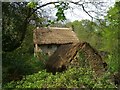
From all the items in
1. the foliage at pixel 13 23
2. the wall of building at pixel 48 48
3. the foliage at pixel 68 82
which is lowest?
the wall of building at pixel 48 48

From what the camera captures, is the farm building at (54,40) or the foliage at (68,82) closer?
the foliage at (68,82)

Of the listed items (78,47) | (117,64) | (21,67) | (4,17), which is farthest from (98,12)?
(117,64)

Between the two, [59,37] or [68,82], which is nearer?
[68,82]

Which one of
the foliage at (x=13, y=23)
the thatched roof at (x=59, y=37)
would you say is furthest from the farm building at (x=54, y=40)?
the foliage at (x=13, y=23)

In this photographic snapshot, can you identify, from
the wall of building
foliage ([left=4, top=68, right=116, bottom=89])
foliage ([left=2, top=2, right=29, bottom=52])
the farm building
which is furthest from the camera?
the wall of building

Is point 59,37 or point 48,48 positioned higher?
point 59,37

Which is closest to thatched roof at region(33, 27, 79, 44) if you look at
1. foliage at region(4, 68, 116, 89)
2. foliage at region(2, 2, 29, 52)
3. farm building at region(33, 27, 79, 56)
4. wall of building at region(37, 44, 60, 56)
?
farm building at region(33, 27, 79, 56)

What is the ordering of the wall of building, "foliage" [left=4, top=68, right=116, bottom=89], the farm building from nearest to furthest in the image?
"foliage" [left=4, top=68, right=116, bottom=89], the farm building, the wall of building

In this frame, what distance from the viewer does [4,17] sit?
26.9 feet

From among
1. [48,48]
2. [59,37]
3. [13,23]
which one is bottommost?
[48,48]

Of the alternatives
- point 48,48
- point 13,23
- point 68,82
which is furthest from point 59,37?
point 68,82

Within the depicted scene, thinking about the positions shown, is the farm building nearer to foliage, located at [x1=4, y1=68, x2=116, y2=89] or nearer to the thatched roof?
the thatched roof

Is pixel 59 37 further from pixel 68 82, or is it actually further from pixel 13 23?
pixel 68 82

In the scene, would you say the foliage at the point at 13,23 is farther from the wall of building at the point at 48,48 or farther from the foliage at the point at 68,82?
the wall of building at the point at 48,48
